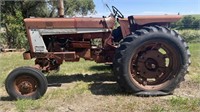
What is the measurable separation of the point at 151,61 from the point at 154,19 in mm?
812

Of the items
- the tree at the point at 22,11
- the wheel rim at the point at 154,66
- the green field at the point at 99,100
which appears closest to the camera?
the green field at the point at 99,100

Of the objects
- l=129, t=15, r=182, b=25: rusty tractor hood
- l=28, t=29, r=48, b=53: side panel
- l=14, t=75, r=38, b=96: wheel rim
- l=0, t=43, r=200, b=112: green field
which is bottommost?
l=0, t=43, r=200, b=112: green field

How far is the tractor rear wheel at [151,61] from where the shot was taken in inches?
231

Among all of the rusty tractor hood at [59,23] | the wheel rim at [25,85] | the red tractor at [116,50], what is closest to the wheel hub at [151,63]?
the red tractor at [116,50]

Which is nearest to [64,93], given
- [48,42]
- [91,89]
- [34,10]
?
[91,89]

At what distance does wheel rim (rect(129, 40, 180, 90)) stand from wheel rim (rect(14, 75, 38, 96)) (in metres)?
1.82

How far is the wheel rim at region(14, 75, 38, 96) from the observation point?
5.87 metres

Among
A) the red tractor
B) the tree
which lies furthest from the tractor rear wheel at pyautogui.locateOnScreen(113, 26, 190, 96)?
the tree

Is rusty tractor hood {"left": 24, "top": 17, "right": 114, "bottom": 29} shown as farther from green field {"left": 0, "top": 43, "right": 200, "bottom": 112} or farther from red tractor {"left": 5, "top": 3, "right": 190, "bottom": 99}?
green field {"left": 0, "top": 43, "right": 200, "bottom": 112}

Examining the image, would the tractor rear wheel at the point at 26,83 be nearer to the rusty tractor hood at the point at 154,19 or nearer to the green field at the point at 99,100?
the green field at the point at 99,100

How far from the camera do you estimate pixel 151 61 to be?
248 inches

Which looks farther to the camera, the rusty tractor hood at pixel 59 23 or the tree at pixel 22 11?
the tree at pixel 22 11

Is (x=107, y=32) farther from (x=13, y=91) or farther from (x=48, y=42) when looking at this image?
(x=13, y=91)

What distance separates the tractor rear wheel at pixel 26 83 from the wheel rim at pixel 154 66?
1.69m
